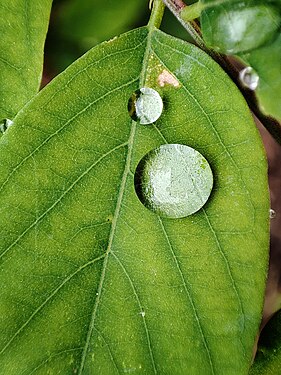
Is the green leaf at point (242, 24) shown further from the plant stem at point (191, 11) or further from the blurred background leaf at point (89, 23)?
the blurred background leaf at point (89, 23)

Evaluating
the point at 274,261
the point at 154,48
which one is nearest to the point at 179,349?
the point at 154,48

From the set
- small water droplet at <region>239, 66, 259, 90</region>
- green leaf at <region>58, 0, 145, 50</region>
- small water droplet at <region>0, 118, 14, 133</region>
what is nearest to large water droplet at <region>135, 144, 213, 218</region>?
small water droplet at <region>239, 66, 259, 90</region>

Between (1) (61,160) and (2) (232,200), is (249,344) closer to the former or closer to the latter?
(2) (232,200)

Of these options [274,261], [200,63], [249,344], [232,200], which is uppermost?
[200,63]

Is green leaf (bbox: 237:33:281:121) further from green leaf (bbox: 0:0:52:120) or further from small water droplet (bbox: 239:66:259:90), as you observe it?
green leaf (bbox: 0:0:52:120)

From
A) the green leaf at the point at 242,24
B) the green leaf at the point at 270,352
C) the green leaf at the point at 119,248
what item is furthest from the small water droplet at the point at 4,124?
the green leaf at the point at 270,352

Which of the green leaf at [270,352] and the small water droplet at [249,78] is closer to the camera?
the small water droplet at [249,78]
